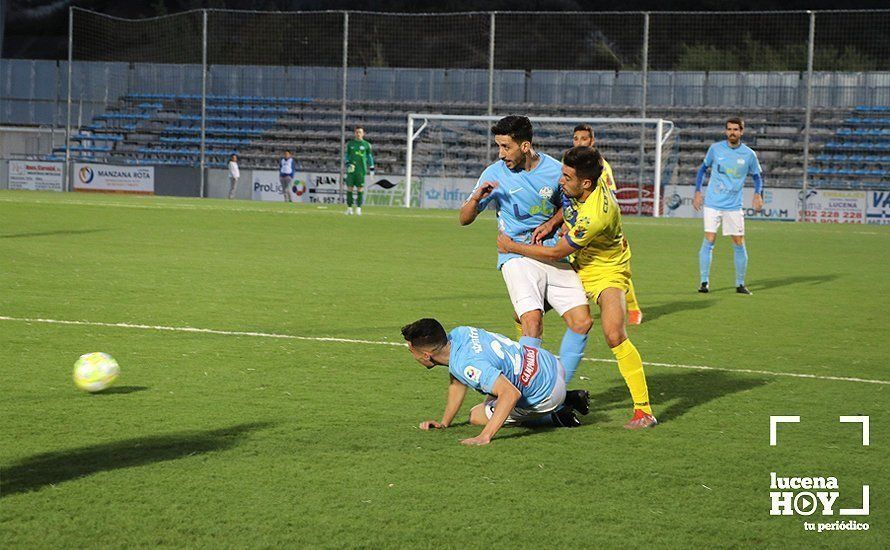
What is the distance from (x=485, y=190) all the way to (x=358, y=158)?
76.0ft

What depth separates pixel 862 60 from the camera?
3984cm

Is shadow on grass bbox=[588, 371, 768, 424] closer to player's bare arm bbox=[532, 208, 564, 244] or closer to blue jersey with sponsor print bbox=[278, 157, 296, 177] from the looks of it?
player's bare arm bbox=[532, 208, 564, 244]

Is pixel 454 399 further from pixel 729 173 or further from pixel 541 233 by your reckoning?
pixel 729 173

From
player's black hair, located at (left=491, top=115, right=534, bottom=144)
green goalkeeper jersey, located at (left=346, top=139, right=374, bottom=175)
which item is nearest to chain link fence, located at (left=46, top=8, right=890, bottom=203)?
green goalkeeper jersey, located at (left=346, top=139, right=374, bottom=175)

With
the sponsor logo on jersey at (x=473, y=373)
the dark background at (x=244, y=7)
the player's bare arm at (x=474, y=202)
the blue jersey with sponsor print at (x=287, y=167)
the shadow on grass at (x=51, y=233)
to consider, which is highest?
the dark background at (x=244, y=7)

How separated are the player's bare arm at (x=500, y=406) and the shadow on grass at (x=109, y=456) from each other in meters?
1.19

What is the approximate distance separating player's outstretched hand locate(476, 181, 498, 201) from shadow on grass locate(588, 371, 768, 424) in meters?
1.44

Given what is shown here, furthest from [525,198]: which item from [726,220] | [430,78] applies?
[430,78]

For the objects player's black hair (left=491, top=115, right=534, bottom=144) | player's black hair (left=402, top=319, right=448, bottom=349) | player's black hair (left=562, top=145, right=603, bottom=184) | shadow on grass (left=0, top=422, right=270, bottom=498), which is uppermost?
player's black hair (left=491, top=115, right=534, bottom=144)

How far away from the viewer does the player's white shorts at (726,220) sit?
565 inches

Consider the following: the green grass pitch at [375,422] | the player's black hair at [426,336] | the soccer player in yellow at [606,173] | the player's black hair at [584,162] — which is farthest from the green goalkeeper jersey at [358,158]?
the player's black hair at [426,336]

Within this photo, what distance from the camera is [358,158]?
3005 cm

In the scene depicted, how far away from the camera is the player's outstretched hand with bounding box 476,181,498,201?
712 cm

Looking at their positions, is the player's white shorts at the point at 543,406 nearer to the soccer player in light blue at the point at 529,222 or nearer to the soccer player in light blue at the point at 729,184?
the soccer player in light blue at the point at 529,222
